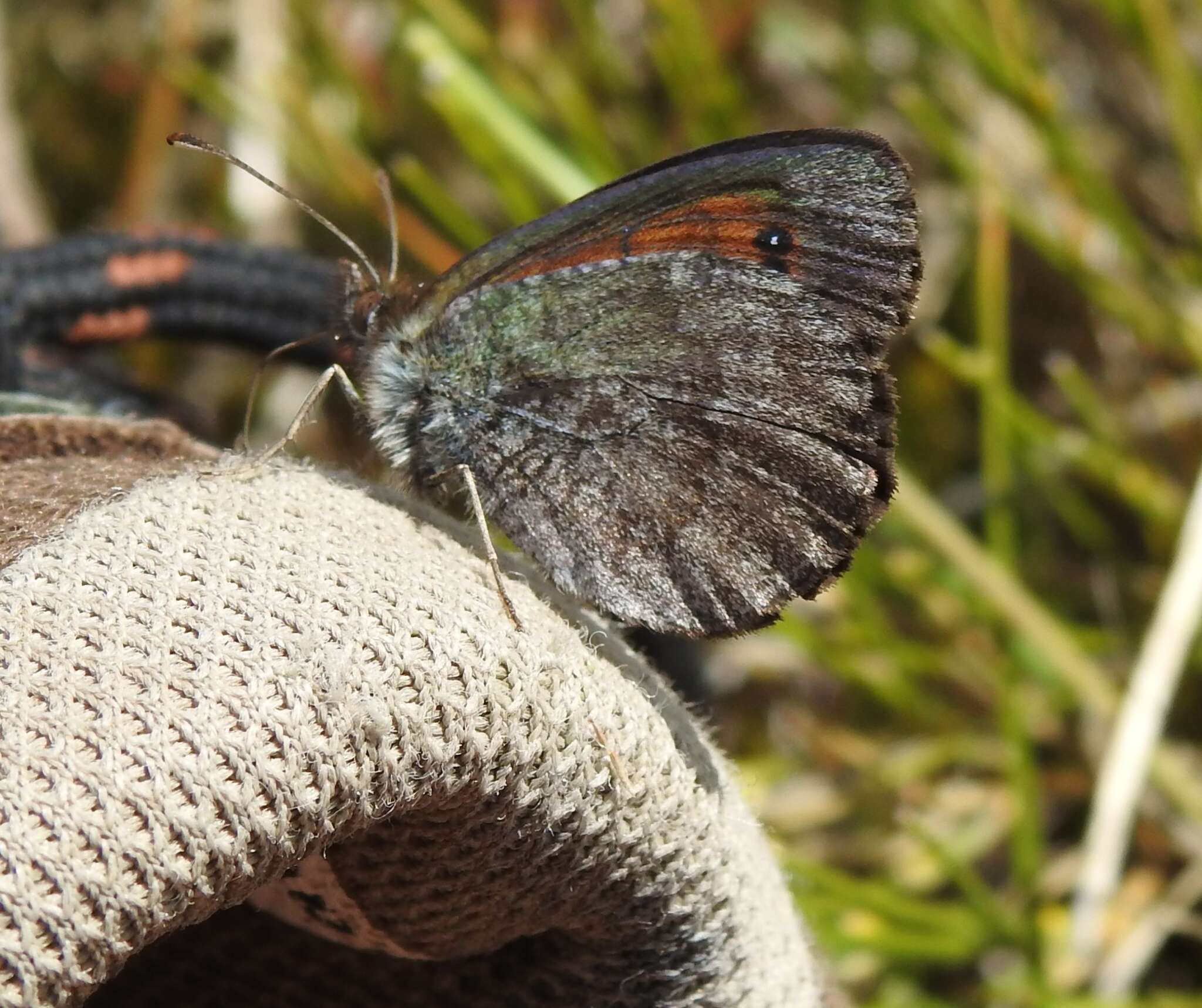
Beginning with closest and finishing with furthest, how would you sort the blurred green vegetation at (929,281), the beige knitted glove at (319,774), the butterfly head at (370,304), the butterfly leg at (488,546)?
1. the beige knitted glove at (319,774)
2. the butterfly leg at (488,546)
3. the butterfly head at (370,304)
4. the blurred green vegetation at (929,281)

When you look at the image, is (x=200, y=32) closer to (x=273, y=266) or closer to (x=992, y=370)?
(x=273, y=266)

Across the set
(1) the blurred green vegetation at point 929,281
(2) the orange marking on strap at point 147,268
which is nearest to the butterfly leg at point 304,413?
(2) the orange marking on strap at point 147,268

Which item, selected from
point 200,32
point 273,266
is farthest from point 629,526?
point 200,32

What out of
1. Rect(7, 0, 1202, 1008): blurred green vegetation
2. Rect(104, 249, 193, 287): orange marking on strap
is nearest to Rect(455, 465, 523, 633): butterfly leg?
Rect(104, 249, 193, 287): orange marking on strap

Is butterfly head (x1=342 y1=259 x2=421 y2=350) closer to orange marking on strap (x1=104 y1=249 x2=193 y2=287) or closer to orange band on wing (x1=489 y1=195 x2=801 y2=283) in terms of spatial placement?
orange band on wing (x1=489 y1=195 x2=801 y2=283)

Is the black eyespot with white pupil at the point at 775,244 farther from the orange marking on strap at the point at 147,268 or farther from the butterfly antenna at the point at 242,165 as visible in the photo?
the orange marking on strap at the point at 147,268

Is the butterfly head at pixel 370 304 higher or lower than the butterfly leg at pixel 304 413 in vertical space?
higher

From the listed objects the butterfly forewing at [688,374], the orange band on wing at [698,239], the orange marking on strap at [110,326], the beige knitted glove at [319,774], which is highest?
the orange marking on strap at [110,326]
